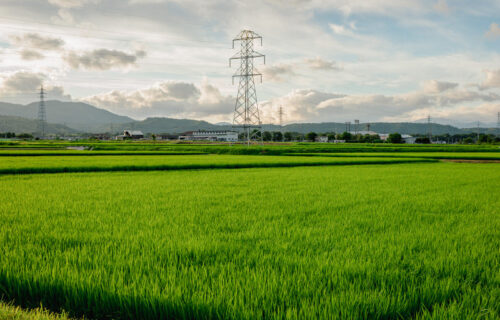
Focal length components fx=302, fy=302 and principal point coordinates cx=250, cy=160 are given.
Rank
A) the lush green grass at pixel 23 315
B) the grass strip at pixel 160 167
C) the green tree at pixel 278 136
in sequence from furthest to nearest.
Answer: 1. the green tree at pixel 278 136
2. the grass strip at pixel 160 167
3. the lush green grass at pixel 23 315

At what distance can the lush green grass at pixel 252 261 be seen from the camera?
3.07 m

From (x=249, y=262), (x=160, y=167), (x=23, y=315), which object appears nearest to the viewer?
(x=23, y=315)

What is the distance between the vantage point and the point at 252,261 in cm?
413

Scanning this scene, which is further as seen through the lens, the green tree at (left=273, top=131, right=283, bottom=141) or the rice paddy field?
the green tree at (left=273, top=131, right=283, bottom=141)

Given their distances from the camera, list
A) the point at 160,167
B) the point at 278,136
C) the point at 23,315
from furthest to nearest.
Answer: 1. the point at 278,136
2. the point at 160,167
3. the point at 23,315

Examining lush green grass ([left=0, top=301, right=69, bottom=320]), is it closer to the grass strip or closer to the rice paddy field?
the rice paddy field

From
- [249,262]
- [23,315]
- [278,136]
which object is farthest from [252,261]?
[278,136]

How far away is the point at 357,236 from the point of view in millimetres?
5266

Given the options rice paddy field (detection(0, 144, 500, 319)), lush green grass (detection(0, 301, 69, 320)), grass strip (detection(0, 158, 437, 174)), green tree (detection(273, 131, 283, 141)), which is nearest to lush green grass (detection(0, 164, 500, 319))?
rice paddy field (detection(0, 144, 500, 319))

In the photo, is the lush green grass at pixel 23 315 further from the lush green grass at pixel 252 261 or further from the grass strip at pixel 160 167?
the grass strip at pixel 160 167

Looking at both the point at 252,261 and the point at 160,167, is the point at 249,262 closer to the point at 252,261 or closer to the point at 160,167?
the point at 252,261

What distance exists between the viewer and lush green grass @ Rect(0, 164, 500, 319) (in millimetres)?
3070

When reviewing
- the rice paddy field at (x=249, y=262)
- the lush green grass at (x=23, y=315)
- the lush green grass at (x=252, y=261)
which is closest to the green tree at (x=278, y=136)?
the rice paddy field at (x=249, y=262)

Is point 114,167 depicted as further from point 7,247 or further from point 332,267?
point 332,267
